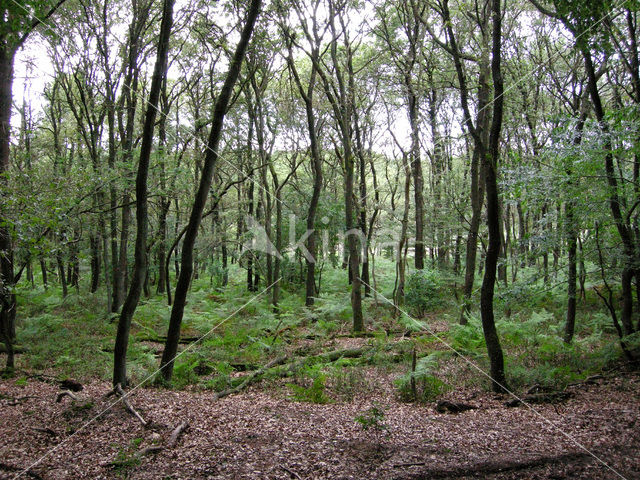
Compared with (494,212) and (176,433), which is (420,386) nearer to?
(494,212)

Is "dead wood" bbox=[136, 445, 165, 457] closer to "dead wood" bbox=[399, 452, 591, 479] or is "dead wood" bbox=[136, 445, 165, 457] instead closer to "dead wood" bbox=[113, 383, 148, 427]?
"dead wood" bbox=[113, 383, 148, 427]

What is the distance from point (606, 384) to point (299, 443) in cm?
475

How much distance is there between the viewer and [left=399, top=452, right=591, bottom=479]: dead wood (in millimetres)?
3332

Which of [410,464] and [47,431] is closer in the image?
[410,464]

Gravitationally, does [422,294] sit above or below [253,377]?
above

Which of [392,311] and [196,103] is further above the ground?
[196,103]

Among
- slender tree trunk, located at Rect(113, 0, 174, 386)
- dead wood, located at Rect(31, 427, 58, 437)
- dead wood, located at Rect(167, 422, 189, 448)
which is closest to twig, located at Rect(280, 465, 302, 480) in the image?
dead wood, located at Rect(167, 422, 189, 448)

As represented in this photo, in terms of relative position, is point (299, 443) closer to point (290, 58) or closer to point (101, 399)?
point (101, 399)

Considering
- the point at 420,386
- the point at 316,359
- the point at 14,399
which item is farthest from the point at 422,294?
the point at 14,399

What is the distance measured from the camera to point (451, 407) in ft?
17.5

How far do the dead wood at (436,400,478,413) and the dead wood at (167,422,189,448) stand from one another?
3.18m

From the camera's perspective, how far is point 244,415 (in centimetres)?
506

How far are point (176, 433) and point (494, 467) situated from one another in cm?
313

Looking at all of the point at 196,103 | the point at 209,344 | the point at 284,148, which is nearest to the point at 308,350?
the point at 209,344
